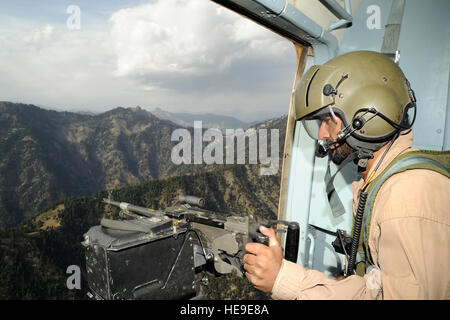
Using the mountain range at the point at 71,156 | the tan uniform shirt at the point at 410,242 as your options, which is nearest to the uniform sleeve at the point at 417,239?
the tan uniform shirt at the point at 410,242

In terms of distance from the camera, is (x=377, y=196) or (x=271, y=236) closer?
(x=377, y=196)

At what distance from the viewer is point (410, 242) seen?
829 mm

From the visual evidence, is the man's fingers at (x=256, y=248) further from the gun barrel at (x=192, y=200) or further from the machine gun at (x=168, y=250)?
the gun barrel at (x=192, y=200)

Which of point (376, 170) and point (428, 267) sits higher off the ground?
point (376, 170)

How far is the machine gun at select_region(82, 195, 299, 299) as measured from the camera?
131 cm

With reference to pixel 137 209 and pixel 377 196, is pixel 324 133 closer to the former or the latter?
pixel 377 196

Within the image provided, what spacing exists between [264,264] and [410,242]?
62 cm

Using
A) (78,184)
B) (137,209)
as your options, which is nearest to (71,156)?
(78,184)

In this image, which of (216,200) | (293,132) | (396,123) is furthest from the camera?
(216,200)

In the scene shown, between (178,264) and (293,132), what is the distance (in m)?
1.83

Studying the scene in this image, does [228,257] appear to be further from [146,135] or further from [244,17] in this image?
[146,135]

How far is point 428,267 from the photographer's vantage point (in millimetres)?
813

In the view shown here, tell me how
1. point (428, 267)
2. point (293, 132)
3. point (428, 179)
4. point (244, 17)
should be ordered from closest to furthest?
point (428, 267) → point (428, 179) → point (244, 17) → point (293, 132)

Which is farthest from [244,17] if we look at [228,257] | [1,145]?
[1,145]
